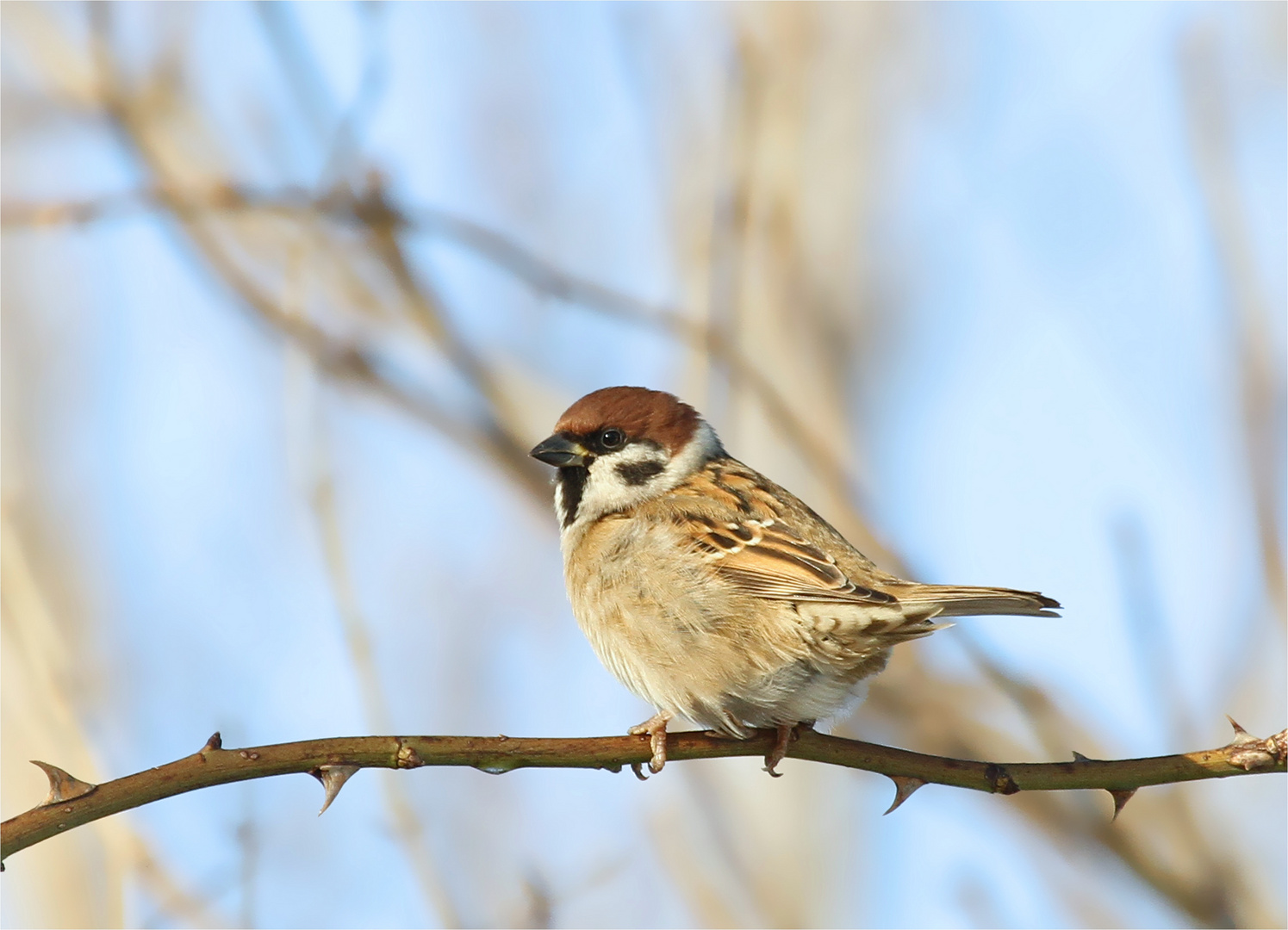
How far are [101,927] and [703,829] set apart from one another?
1.56 meters

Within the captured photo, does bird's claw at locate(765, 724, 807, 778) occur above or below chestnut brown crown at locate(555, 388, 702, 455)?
below

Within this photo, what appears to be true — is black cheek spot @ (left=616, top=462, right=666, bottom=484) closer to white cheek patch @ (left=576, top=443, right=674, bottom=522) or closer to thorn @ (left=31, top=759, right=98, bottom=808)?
white cheek patch @ (left=576, top=443, right=674, bottom=522)

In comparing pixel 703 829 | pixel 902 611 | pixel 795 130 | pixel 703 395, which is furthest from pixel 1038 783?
pixel 795 130

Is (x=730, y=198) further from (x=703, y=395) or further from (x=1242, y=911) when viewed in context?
(x=1242, y=911)

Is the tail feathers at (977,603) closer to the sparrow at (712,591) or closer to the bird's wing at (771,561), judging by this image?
the sparrow at (712,591)

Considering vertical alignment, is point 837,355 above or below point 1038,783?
above

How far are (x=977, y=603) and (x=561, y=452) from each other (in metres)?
1.37

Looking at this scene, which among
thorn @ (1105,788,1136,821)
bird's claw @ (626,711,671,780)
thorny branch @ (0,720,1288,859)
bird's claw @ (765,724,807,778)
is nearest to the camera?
thorny branch @ (0,720,1288,859)

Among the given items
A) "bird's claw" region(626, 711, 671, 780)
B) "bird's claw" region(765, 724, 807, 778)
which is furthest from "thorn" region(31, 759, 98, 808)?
"bird's claw" region(765, 724, 807, 778)

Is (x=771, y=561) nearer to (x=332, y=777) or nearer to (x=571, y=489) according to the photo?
(x=571, y=489)

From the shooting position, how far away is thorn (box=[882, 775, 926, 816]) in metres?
2.23

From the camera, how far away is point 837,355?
4.98 metres

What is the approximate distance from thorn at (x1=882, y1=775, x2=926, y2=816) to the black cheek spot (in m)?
1.51

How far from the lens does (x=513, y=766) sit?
78.6 inches
